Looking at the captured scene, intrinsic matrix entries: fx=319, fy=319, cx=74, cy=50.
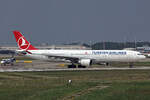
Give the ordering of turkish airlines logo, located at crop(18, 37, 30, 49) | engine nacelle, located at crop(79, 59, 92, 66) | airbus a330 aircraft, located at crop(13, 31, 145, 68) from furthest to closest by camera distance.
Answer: turkish airlines logo, located at crop(18, 37, 30, 49)
airbus a330 aircraft, located at crop(13, 31, 145, 68)
engine nacelle, located at crop(79, 59, 92, 66)

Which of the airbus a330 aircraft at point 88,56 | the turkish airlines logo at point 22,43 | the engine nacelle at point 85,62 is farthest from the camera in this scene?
the turkish airlines logo at point 22,43

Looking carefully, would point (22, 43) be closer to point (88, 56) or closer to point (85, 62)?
point (88, 56)

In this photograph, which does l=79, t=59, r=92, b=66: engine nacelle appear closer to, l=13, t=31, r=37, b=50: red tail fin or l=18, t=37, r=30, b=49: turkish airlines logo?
l=13, t=31, r=37, b=50: red tail fin

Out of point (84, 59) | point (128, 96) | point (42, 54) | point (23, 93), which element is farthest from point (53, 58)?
point (128, 96)

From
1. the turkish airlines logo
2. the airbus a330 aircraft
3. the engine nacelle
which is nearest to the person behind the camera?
the engine nacelle

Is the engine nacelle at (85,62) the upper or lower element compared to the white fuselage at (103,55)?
lower

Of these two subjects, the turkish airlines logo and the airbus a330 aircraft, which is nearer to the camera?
the airbus a330 aircraft

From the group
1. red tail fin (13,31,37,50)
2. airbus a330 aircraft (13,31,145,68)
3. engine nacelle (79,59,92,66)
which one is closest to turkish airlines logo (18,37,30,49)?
red tail fin (13,31,37,50)

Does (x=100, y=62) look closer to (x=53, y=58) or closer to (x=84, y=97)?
(x=53, y=58)

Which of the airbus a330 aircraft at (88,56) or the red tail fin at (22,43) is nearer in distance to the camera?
the airbus a330 aircraft at (88,56)

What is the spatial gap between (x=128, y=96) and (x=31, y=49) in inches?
2148

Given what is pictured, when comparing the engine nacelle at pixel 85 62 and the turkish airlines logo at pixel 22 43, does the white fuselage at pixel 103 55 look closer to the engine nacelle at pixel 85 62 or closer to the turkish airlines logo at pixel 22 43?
the engine nacelle at pixel 85 62

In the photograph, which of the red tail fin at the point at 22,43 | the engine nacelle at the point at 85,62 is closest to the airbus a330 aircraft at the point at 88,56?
the engine nacelle at the point at 85,62

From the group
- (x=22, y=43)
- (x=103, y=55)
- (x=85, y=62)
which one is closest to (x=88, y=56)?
(x=85, y=62)
